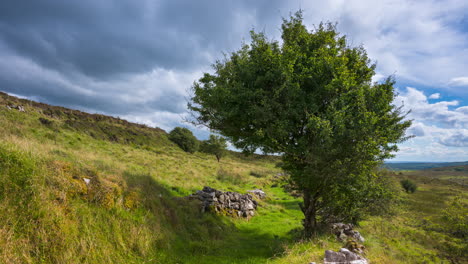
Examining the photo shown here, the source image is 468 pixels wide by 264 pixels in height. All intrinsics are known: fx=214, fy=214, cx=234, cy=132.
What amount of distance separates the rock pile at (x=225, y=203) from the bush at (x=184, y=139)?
239ft

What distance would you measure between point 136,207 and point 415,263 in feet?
63.1

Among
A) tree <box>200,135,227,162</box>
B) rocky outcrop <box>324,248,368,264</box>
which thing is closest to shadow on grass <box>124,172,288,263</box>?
rocky outcrop <box>324,248,368,264</box>

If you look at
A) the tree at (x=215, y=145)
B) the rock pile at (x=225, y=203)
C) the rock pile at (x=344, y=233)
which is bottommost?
the rock pile at (x=344, y=233)

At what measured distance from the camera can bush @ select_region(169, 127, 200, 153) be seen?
9300cm

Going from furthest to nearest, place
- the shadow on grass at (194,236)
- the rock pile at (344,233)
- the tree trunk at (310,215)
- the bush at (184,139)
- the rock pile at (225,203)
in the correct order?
the bush at (184,139)
the rock pile at (225,203)
the rock pile at (344,233)
the tree trunk at (310,215)
the shadow on grass at (194,236)

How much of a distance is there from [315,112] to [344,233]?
31.1 ft

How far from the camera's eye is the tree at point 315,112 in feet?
37.0

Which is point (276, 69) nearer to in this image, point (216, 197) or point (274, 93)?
point (274, 93)

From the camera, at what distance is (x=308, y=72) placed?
12.8 m

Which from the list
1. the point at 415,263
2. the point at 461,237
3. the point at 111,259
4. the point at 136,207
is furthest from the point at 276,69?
the point at 461,237

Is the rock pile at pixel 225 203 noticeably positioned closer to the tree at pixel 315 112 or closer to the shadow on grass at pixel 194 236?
the shadow on grass at pixel 194 236

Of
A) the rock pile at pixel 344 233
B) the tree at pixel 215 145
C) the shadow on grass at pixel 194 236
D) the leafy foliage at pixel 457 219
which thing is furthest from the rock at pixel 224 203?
the tree at pixel 215 145

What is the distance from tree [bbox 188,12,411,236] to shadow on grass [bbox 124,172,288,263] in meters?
4.32

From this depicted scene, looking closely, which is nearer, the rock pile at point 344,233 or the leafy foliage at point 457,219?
the rock pile at point 344,233
